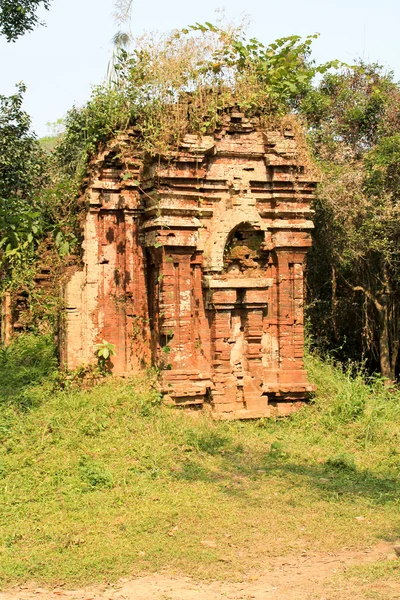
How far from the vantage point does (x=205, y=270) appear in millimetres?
10125

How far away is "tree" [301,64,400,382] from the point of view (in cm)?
1417

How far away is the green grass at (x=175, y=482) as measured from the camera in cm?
618

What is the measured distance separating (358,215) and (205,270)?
5.46 m

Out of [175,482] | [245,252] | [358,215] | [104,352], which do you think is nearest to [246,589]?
[175,482]

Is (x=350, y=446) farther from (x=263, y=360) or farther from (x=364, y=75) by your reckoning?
(x=364, y=75)

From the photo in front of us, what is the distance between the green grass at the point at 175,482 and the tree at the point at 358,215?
444 centimetres

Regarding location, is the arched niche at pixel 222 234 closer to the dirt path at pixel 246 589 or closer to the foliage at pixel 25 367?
the foliage at pixel 25 367

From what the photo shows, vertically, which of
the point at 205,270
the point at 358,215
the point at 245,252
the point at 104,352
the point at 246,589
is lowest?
the point at 246,589

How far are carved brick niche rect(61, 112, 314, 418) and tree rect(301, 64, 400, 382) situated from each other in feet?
11.1

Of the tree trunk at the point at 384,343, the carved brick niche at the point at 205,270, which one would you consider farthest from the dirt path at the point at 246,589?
the tree trunk at the point at 384,343

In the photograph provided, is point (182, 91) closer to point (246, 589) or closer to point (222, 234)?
point (222, 234)

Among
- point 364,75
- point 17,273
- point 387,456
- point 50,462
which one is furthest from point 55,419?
point 364,75

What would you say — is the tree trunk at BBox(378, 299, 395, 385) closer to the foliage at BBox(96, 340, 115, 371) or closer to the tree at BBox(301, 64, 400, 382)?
the tree at BBox(301, 64, 400, 382)

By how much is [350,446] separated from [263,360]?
1.81 metres
